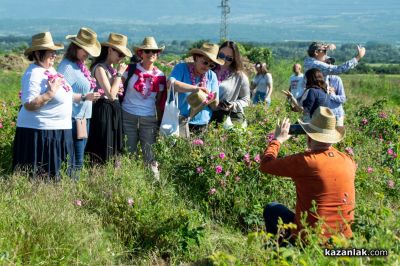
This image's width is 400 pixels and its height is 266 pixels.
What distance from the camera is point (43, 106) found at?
5.68 m

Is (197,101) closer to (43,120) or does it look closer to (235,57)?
(235,57)

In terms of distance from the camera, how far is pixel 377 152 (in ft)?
23.6

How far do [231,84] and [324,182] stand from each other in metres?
2.72

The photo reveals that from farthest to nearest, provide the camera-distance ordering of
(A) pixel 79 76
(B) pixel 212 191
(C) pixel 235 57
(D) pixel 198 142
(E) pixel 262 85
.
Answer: (E) pixel 262 85 → (C) pixel 235 57 → (A) pixel 79 76 → (D) pixel 198 142 → (B) pixel 212 191

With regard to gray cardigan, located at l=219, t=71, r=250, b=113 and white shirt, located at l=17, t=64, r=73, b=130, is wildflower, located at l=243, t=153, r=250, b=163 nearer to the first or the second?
gray cardigan, located at l=219, t=71, r=250, b=113

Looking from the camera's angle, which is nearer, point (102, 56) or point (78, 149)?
point (78, 149)

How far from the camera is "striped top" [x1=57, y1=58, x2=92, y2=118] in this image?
6.11 metres

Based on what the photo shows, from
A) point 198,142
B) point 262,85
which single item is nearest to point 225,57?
point 198,142

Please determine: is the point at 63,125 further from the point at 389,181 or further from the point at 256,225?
the point at 389,181

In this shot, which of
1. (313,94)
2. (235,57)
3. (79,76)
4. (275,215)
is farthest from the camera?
(313,94)

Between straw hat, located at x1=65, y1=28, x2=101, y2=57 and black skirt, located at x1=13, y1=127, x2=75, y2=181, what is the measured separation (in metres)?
0.83

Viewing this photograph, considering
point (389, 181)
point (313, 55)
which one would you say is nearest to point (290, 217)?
point (389, 181)

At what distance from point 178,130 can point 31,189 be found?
172cm

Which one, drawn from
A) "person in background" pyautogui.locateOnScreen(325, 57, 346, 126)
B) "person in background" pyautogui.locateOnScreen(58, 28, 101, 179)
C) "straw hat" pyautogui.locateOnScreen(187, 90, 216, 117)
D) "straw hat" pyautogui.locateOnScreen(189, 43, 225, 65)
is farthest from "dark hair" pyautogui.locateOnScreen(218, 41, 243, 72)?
"person in background" pyautogui.locateOnScreen(58, 28, 101, 179)
